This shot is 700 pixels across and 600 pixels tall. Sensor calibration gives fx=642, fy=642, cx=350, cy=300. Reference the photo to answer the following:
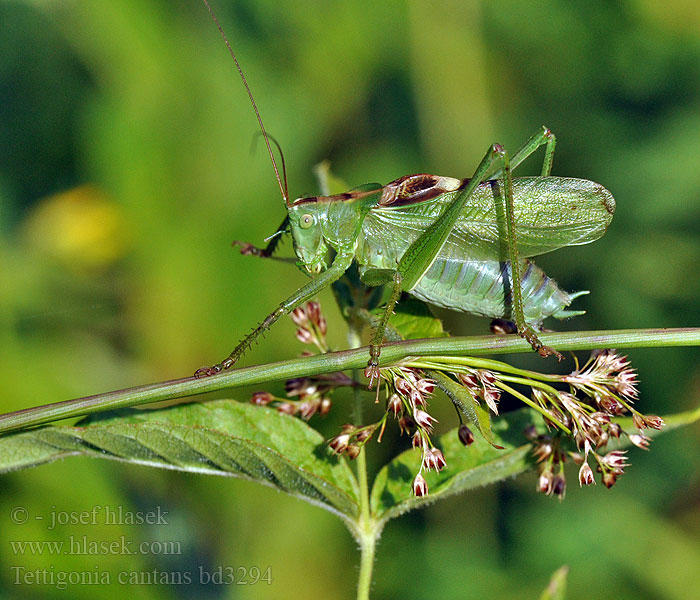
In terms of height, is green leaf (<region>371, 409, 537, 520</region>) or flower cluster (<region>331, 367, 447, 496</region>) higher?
flower cluster (<region>331, 367, 447, 496</region>)

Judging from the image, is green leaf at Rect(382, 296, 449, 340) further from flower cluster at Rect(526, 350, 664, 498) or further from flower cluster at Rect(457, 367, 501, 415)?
flower cluster at Rect(526, 350, 664, 498)

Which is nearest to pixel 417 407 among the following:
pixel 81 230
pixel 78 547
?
pixel 78 547

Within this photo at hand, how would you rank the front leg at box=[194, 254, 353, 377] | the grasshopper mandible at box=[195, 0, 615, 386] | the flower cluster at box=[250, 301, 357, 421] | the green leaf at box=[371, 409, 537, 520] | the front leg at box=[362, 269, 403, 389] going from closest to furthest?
the front leg at box=[362, 269, 403, 389] < the green leaf at box=[371, 409, 537, 520] < the flower cluster at box=[250, 301, 357, 421] < the front leg at box=[194, 254, 353, 377] < the grasshopper mandible at box=[195, 0, 615, 386]

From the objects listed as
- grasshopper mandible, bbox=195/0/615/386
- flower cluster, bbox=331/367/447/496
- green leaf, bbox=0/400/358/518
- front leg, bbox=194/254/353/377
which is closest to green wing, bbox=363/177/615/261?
grasshopper mandible, bbox=195/0/615/386

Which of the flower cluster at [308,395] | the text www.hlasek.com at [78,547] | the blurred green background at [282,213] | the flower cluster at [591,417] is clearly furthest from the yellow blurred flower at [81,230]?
the flower cluster at [591,417]

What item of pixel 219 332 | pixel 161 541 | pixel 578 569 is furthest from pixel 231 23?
pixel 578 569

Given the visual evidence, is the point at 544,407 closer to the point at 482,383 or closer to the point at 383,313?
the point at 482,383

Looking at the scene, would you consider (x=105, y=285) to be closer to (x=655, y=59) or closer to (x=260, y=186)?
(x=260, y=186)
